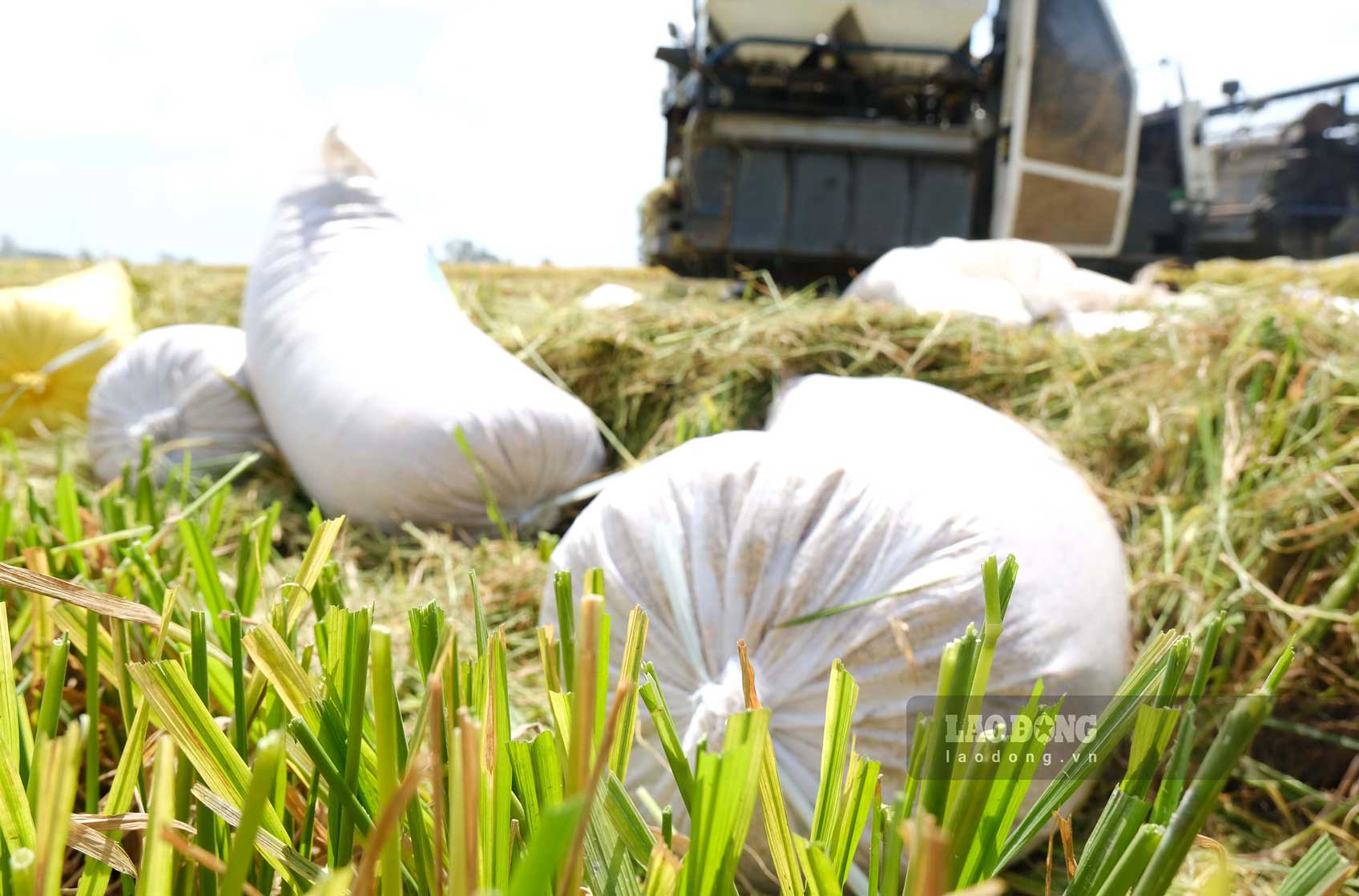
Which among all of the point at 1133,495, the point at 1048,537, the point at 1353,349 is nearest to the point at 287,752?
the point at 1048,537

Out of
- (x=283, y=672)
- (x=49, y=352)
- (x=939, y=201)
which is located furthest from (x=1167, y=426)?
(x=939, y=201)

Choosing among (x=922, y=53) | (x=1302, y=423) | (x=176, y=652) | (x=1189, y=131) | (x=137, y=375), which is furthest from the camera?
(x=1189, y=131)

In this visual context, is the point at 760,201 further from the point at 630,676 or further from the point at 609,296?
the point at 630,676

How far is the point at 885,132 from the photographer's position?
11.8 ft

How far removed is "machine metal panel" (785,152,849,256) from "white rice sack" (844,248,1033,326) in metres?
1.73

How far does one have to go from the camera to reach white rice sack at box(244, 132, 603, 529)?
1179 millimetres

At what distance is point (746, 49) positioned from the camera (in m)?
3.59

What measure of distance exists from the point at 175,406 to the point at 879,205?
2.98 metres

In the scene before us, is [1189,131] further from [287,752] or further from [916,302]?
[287,752]

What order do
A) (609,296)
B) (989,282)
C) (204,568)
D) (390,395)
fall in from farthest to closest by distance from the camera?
(609,296)
(989,282)
(390,395)
(204,568)

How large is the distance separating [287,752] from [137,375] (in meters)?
1.57

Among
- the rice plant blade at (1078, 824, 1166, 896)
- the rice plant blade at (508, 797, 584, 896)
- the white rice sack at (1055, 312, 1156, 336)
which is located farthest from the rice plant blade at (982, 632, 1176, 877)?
the white rice sack at (1055, 312, 1156, 336)

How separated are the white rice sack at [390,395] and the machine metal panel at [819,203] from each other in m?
2.52

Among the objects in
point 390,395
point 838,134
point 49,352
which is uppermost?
point 838,134
